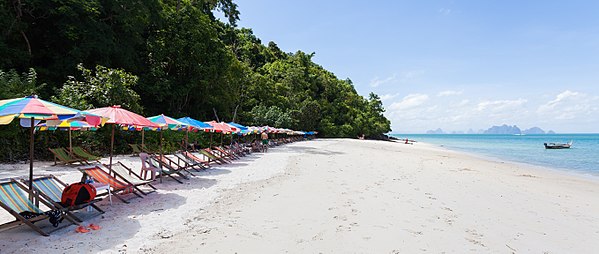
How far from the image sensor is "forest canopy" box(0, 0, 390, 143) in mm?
15523

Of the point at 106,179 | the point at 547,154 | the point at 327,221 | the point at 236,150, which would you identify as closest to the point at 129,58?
the point at 236,150

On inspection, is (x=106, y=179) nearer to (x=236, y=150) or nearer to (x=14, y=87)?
(x=14, y=87)

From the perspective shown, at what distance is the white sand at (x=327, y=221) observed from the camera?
438cm

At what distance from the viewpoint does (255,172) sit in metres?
11.4

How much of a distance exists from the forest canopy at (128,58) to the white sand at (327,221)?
24.9 ft

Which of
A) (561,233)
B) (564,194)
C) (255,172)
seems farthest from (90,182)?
(564,194)

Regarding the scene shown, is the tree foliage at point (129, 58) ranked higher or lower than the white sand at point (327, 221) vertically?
higher

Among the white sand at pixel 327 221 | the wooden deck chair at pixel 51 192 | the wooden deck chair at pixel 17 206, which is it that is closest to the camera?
the wooden deck chair at pixel 17 206

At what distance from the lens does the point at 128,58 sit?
74.7 ft

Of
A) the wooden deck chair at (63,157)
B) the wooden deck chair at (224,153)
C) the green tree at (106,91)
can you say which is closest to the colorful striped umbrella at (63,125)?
the wooden deck chair at (63,157)

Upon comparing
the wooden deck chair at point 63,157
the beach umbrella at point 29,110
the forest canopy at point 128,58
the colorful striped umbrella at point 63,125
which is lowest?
the wooden deck chair at point 63,157

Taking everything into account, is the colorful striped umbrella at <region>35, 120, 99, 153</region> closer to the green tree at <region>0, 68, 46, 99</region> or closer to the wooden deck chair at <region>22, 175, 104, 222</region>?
the wooden deck chair at <region>22, 175, 104, 222</region>

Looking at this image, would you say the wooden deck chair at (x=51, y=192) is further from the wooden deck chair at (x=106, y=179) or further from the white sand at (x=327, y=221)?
the wooden deck chair at (x=106, y=179)

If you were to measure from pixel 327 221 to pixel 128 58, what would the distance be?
884 inches
